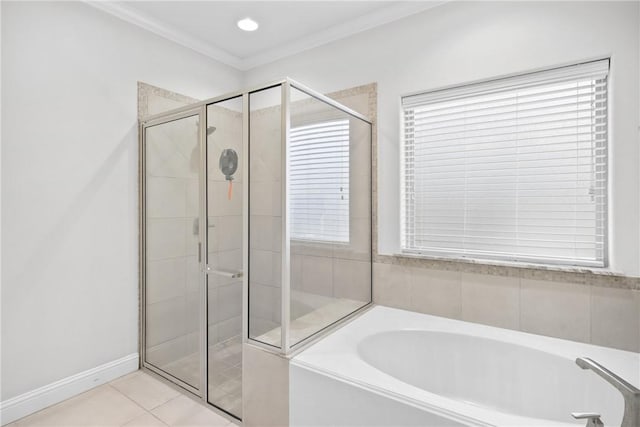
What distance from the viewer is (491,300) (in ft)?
6.40

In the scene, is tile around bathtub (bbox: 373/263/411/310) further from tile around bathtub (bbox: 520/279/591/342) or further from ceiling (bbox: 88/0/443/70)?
ceiling (bbox: 88/0/443/70)

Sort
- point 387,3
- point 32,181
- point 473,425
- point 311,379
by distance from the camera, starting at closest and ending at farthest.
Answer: point 473,425
point 311,379
point 32,181
point 387,3

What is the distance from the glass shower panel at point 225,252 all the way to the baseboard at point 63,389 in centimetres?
79

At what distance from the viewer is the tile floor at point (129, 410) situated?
1.80 metres

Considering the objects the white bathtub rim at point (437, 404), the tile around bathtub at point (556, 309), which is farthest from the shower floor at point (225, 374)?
the tile around bathtub at point (556, 309)

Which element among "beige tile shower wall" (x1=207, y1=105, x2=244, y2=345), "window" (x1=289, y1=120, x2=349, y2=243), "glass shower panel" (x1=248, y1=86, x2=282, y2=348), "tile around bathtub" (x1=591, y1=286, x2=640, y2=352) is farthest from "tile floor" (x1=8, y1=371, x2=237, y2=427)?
"tile around bathtub" (x1=591, y1=286, x2=640, y2=352)

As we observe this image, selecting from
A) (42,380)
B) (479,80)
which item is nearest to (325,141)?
(479,80)

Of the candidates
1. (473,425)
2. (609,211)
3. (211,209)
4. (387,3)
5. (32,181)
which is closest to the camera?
(473,425)

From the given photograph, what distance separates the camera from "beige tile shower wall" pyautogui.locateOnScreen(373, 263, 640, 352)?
1639 mm

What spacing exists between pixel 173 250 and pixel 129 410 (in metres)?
0.97

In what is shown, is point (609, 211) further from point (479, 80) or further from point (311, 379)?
point (311, 379)

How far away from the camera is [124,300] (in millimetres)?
2289

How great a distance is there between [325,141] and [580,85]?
1413 millimetres

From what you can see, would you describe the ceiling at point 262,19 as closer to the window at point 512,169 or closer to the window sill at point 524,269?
the window at point 512,169
